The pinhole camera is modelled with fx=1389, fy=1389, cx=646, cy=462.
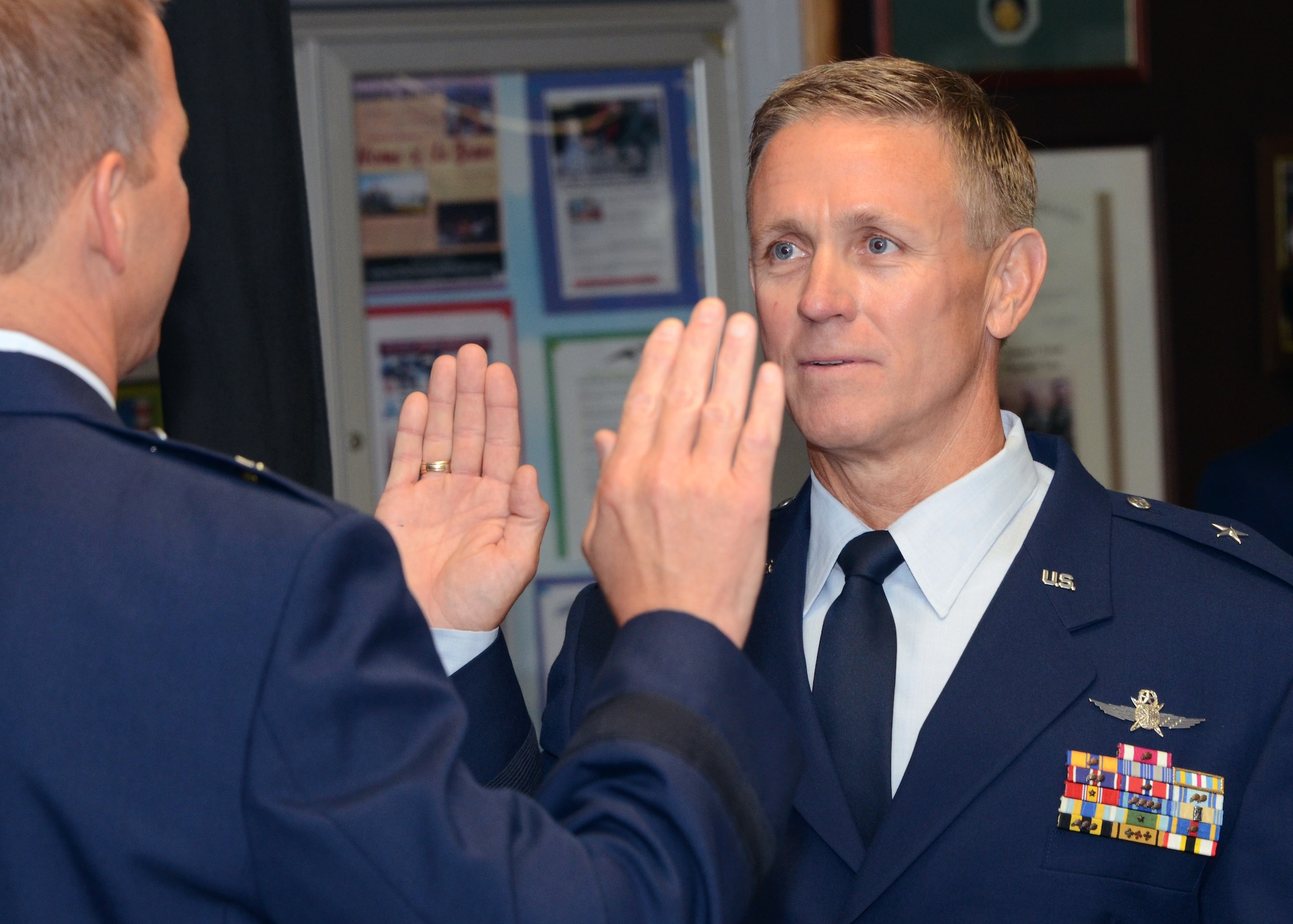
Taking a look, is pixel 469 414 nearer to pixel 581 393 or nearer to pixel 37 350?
pixel 37 350

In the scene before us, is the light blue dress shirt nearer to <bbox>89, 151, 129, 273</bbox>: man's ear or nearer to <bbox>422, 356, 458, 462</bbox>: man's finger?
<bbox>422, 356, 458, 462</bbox>: man's finger

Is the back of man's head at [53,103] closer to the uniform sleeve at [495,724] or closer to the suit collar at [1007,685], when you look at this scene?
the uniform sleeve at [495,724]

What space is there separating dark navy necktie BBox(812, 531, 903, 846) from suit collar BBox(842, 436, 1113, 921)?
5cm

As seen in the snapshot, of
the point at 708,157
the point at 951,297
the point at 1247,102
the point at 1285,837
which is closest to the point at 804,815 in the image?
the point at 1285,837

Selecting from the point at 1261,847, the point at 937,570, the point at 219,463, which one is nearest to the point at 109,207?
the point at 219,463

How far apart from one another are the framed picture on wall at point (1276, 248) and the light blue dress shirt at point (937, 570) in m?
1.80

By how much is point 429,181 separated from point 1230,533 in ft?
6.45

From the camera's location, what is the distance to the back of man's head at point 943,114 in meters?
1.42

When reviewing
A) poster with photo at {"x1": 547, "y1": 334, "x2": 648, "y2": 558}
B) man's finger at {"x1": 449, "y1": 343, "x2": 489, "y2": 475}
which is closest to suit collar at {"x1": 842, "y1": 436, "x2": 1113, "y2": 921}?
man's finger at {"x1": 449, "y1": 343, "x2": 489, "y2": 475}

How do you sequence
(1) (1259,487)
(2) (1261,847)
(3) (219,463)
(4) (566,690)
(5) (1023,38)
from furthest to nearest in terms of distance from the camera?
(5) (1023,38), (1) (1259,487), (4) (566,690), (2) (1261,847), (3) (219,463)

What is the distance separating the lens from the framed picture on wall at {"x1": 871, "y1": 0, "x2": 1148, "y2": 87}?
9.36 ft

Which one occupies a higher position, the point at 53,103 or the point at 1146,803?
the point at 53,103

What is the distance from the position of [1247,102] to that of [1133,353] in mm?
584

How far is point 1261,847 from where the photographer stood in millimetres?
1196
